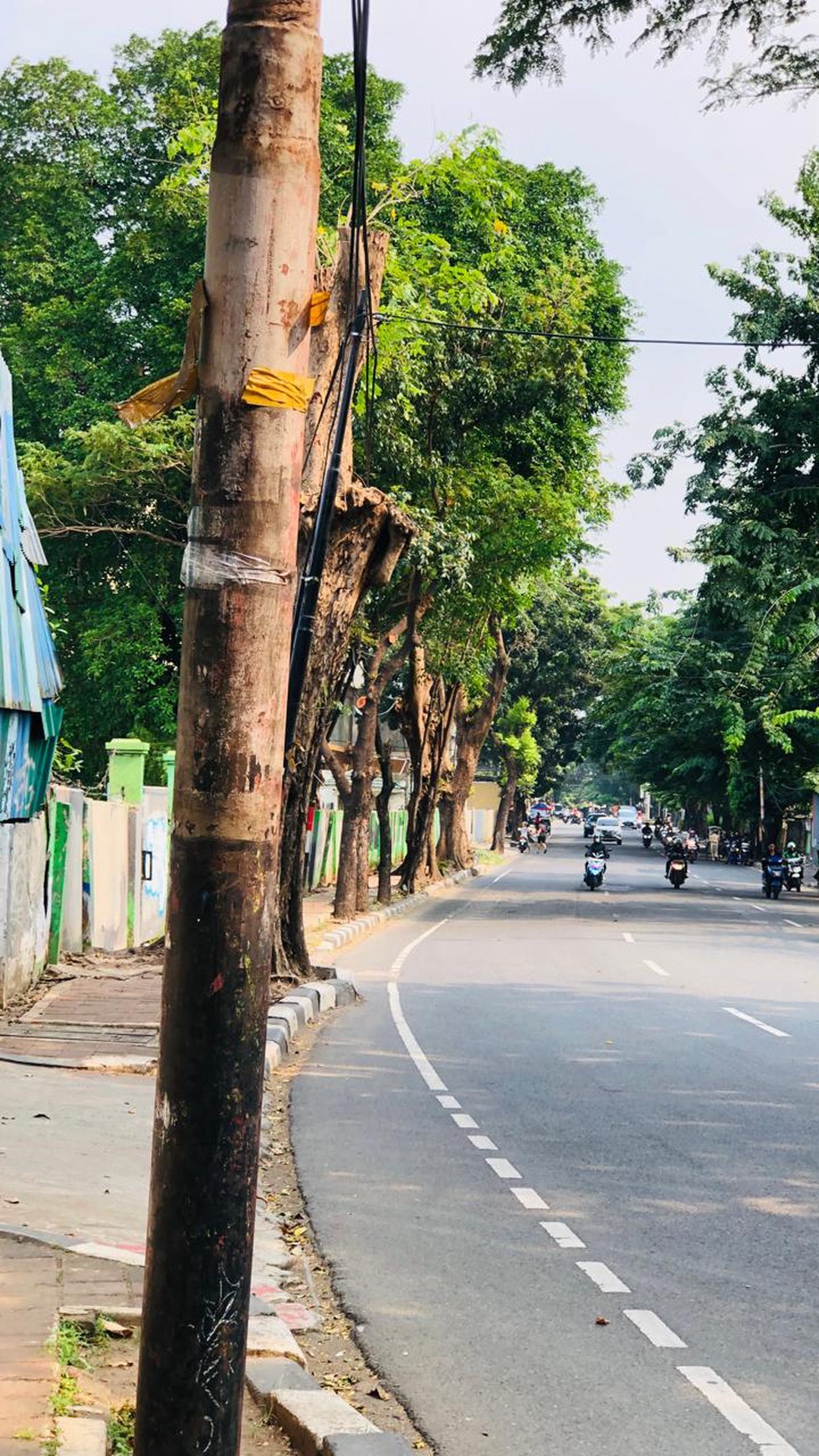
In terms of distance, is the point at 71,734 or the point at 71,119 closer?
the point at 71,734

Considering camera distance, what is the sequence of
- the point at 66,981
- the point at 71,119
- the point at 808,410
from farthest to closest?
the point at 71,119 → the point at 808,410 → the point at 66,981

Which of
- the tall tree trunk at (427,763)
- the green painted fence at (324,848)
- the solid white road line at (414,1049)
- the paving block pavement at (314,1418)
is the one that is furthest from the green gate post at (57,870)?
the tall tree trunk at (427,763)

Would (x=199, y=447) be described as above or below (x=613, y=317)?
below

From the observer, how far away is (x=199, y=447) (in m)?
3.96

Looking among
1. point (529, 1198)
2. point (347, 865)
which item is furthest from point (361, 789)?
point (529, 1198)

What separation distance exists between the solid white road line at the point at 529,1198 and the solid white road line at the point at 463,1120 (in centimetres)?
183

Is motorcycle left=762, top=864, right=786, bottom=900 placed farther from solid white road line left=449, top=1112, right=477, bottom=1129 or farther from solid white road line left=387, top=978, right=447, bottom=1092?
solid white road line left=449, top=1112, right=477, bottom=1129

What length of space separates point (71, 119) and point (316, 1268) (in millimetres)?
32931

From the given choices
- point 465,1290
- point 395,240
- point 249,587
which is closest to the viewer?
point 249,587

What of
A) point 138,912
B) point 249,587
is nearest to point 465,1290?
point 249,587

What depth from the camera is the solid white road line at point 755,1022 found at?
14758 millimetres

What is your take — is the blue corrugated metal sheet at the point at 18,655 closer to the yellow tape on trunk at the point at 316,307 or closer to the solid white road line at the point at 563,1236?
the solid white road line at the point at 563,1236

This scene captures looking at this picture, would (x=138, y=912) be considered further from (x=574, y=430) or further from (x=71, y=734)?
(x=574, y=430)

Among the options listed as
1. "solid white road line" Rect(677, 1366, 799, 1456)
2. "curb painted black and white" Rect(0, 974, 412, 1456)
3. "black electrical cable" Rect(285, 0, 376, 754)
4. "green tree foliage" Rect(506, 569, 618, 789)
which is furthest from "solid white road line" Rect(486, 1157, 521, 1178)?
"green tree foliage" Rect(506, 569, 618, 789)
